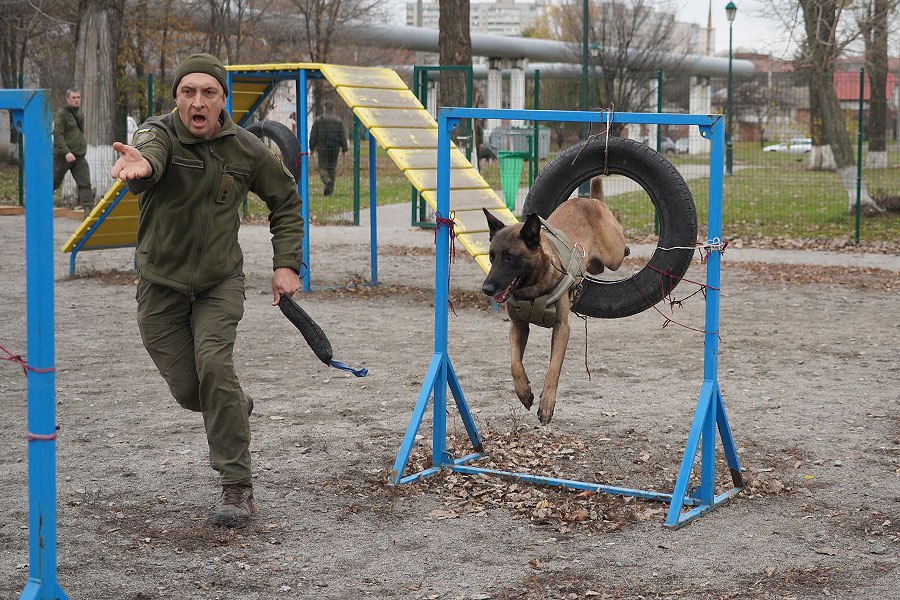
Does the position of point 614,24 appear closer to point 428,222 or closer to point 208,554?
point 428,222

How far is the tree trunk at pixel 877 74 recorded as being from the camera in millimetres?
17953

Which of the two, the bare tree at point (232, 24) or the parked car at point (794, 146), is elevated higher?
the bare tree at point (232, 24)

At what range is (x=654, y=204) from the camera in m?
5.39

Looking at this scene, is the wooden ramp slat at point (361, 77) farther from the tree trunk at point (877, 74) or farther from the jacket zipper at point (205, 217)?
the tree trunk at point (877, 74)

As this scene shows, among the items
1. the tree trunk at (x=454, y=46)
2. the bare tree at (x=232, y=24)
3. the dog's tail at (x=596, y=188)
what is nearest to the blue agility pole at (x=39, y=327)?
the dog's tail at (x=596, y=188)

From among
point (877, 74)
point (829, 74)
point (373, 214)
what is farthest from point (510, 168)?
point (877, 74)

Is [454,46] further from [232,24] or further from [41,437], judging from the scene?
[41,437]

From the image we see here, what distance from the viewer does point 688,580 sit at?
4250mm

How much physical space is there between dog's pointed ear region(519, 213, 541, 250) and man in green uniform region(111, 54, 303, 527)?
1.05 m

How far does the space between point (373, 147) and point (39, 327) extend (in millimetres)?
9219

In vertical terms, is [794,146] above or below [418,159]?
above

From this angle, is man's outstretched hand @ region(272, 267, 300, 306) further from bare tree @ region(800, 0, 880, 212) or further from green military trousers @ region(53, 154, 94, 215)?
bare tree @ region(800, 0, 880, 212)

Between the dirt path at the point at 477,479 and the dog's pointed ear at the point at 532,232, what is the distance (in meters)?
1.29

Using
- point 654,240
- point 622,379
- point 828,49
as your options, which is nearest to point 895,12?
point 828,49
